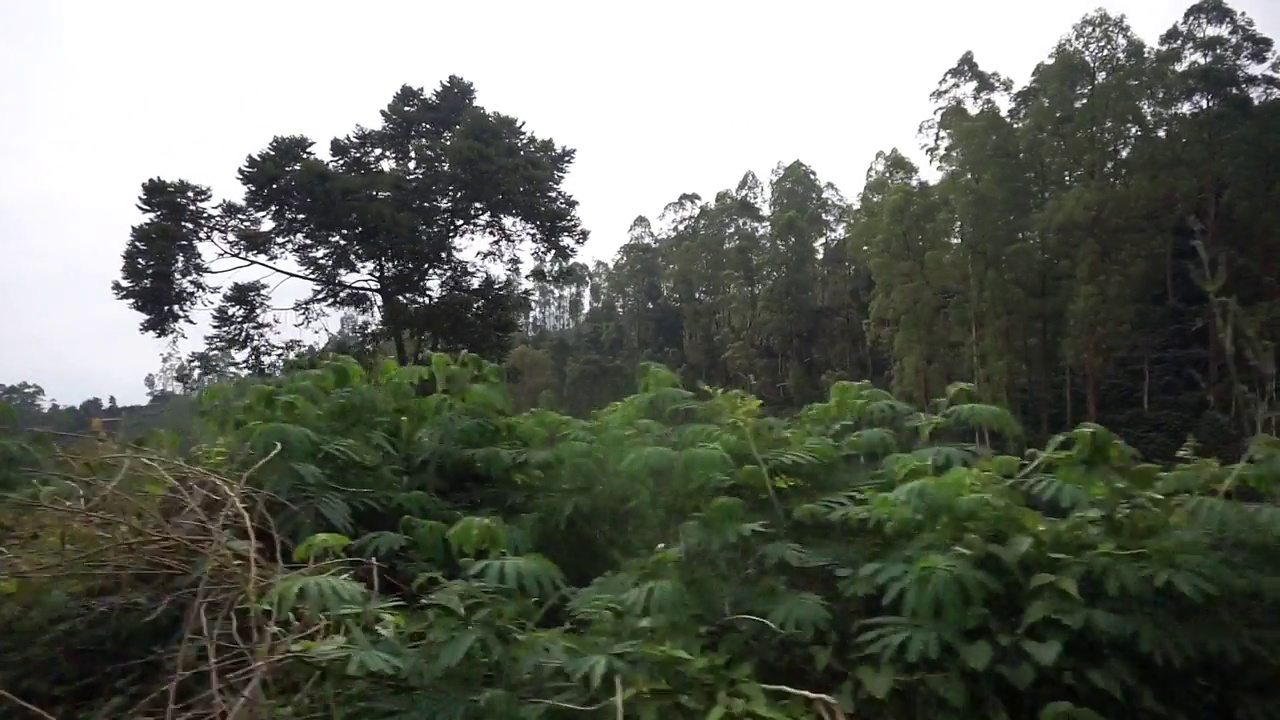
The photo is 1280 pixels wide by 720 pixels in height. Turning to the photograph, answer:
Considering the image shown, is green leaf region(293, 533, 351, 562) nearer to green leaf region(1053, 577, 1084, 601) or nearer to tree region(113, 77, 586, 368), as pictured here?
green leaf region(1053, 577, 1084, 601)

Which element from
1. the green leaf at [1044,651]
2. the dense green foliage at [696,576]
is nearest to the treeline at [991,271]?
the dense green foliage at [696,576]

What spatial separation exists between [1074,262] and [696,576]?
13.4 ft

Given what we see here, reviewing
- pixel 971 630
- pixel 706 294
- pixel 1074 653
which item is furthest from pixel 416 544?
pixel 706 294

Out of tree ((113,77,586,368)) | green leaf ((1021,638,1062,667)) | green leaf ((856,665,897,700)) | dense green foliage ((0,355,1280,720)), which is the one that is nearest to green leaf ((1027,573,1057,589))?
dense green foliage ((0,355,1280,720))

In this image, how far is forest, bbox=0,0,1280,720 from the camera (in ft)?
7.63

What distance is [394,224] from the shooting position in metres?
10.7

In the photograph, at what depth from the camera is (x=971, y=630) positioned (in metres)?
2.38

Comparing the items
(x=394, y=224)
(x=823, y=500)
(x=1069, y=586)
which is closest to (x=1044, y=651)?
(x=1069, y=586)

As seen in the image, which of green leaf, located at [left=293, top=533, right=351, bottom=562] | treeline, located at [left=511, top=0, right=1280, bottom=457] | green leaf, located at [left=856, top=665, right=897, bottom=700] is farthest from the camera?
treeline, located at [left=511, top=0, right=1280, bottom=457]

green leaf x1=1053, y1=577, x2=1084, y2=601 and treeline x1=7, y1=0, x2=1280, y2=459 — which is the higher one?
treeline x1=7, y1=0, x2=1280, y2=459

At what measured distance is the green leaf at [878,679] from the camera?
7.61ft

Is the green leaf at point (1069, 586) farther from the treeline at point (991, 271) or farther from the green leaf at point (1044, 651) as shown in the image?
the treeline at point (991, 271)

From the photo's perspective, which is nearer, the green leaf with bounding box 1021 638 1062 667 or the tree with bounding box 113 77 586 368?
the green leaf with bounding box 1021 638 1062 667

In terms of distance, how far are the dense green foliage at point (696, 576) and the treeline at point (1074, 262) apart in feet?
4.53
